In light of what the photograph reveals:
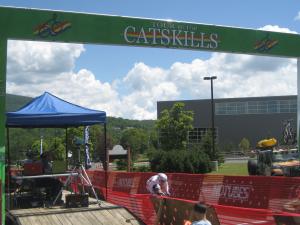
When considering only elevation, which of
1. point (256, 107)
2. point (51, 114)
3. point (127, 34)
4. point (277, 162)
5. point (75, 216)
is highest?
point (256, 107)

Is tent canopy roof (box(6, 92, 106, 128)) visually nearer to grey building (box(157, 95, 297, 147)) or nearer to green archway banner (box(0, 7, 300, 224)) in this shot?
green archway banner (box(0, 7, 300, 224))

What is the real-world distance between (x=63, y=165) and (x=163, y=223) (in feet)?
21.6

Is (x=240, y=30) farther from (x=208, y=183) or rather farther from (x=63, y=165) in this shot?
(x=63, y=165)

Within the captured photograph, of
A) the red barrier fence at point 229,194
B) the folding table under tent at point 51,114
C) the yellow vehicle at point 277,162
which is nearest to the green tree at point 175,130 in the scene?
the yellow vehicle at point 277,162

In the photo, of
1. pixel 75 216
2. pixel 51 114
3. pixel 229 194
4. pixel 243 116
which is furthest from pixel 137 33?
pixel 243 116

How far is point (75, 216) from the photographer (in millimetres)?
10898

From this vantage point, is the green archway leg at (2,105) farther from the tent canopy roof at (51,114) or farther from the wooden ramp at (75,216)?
the tent canopy roof at (51,114)

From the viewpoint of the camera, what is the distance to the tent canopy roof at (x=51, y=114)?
1153cm

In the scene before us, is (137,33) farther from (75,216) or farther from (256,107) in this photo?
(256,107)

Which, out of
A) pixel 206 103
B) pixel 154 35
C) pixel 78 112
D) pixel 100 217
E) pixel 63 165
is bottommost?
pixel 100 217

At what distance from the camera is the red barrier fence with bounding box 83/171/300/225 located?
8305mm

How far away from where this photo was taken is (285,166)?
20.4 meters

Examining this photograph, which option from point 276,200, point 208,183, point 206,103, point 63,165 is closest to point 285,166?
point 208,183

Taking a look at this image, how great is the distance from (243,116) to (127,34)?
3863 inches
